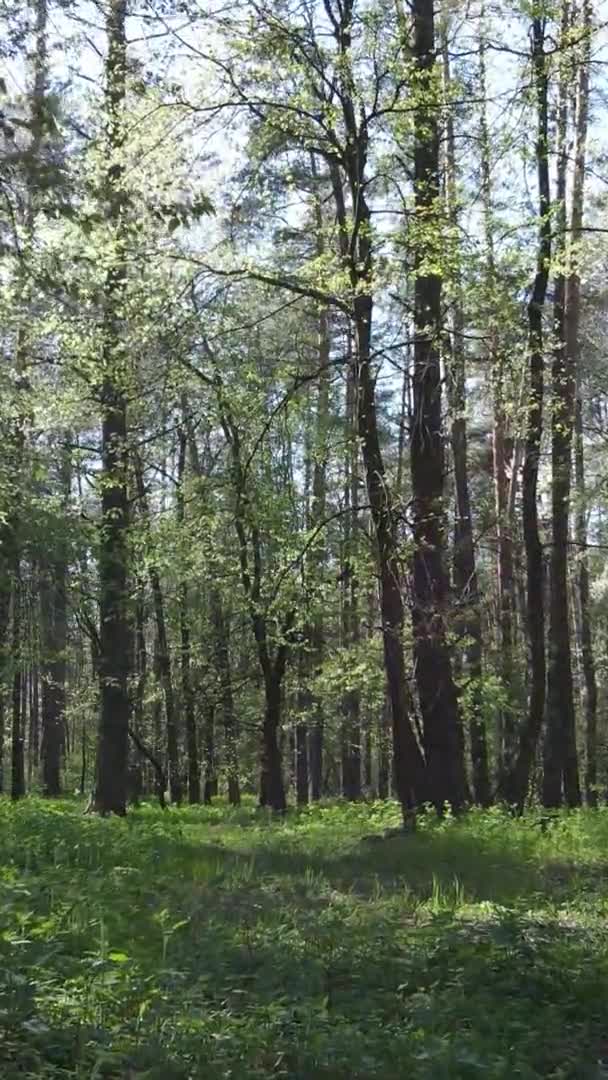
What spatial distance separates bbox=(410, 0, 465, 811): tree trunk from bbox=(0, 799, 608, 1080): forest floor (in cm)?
287

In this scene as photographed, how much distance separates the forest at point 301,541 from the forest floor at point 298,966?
0.03 m

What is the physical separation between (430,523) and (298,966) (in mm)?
7430

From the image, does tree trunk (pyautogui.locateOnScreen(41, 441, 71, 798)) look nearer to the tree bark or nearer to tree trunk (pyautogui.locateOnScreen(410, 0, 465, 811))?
the tree bark

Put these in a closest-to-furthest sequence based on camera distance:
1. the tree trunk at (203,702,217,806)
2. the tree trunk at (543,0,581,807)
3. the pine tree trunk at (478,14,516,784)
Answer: the pine tree trunk at (478,14,516,784), the tree trunk at (543,0,581,807), the tree trunk at (203,702,217,806)

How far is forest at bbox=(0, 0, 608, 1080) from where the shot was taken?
4465 mm

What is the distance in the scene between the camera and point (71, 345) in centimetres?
1205

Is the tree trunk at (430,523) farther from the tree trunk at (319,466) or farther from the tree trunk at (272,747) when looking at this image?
the tree trunk at (272,747)

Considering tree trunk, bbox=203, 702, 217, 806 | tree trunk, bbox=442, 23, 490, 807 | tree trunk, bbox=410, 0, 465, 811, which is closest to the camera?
tree trunk, bbox=410, 0, 465, 811

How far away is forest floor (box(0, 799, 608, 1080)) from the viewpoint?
369cm

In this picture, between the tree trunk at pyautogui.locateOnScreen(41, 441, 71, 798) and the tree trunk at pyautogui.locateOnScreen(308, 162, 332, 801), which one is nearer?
the tree trunk at pyautogui.locateOnScreen(41, 441, 71, 798)

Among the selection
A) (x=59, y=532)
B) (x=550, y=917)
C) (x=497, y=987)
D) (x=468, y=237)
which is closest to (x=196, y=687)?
(x=59, y=532)

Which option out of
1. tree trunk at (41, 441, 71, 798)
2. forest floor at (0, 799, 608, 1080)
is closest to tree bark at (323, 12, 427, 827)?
forest floor at (0, 799, 608, 1080)

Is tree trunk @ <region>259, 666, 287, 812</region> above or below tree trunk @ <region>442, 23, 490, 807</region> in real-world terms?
below

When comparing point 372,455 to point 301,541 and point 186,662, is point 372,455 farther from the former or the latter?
point 186,662
